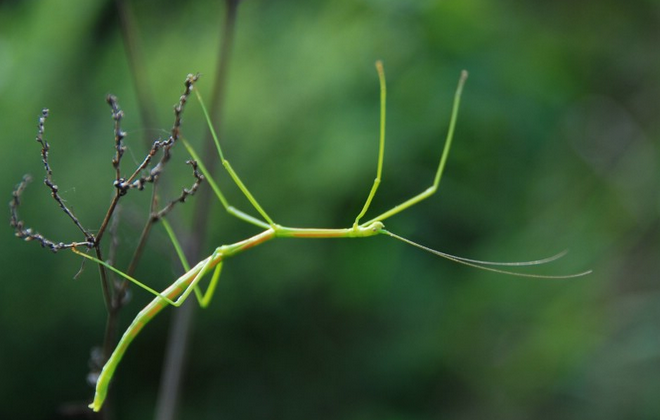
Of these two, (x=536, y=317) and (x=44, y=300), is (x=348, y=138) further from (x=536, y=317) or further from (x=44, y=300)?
(x=44, y=300)

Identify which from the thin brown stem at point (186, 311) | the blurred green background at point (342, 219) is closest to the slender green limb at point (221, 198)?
the thin brown stem at point (186, 311)

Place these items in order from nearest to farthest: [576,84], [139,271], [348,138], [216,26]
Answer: [348,138] < [139,271] < [216,26] < [576,84]

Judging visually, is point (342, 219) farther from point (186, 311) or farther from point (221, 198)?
point (221, 198)

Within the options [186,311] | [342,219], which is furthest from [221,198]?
[342,219]

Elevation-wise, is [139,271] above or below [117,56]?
below

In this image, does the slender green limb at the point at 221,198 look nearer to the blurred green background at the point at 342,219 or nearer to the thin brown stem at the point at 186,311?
the thin brown stem at the point at 186,311

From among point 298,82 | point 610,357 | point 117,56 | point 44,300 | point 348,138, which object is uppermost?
point 117,56

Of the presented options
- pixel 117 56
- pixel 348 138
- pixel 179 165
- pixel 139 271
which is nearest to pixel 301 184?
pixel 348 138

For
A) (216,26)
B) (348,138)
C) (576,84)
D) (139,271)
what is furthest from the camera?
(576,84)
